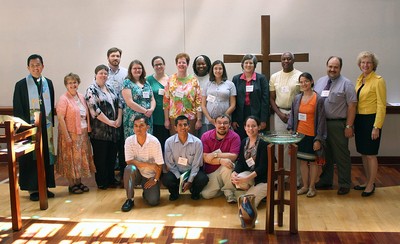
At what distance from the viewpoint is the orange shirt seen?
4.64 meters

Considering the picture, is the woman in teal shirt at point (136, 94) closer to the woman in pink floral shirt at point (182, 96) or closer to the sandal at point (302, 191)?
the woman in pink floral shirt at point (182, 96)

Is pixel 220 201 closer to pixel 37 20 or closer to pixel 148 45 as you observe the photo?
pixel 148 45

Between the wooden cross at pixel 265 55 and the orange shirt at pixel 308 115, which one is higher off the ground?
the wooden cross at pixel 265 55

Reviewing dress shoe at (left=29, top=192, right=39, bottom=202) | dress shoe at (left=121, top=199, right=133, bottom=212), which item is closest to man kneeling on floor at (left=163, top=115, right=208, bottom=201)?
dress shoe at (left=121, top=199, right=133, bottom=212)

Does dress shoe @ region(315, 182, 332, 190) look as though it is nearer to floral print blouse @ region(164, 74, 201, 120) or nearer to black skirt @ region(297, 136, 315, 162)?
black skirt @ region(297, 136, 315, 162)

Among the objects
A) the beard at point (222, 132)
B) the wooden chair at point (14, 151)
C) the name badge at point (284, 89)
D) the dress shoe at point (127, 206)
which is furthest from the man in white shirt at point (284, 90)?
the wooden chair at point (14, 151)

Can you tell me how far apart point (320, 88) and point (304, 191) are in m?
1.01

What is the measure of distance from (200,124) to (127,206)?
3.95 feet

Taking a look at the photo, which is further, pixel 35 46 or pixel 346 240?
pixel 35 46

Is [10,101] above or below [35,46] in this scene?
below

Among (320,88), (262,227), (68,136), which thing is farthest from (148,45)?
(262,227)

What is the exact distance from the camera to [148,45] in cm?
611

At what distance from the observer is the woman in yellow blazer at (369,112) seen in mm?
4629

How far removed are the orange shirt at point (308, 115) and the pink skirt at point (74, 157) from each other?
2.09 meters
